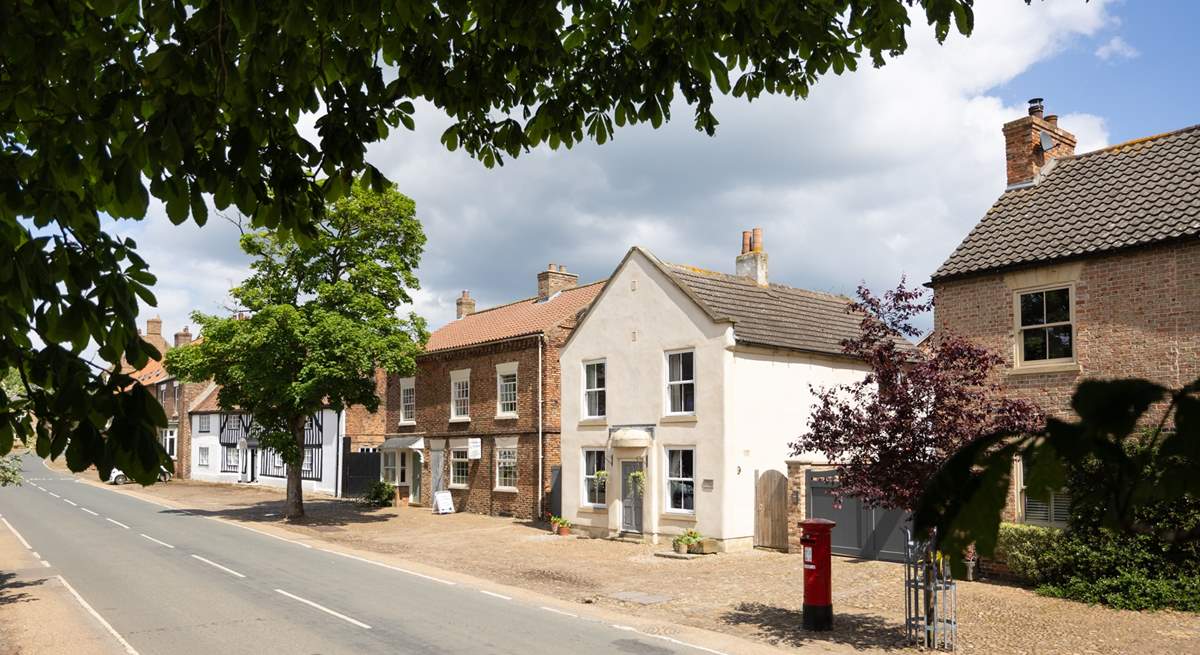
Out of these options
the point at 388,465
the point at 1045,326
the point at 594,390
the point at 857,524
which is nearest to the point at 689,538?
the point at 857,524

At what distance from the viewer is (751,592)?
57.3ft

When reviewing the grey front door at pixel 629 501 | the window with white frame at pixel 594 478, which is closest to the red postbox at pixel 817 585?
the grey front door at pixel 629 501

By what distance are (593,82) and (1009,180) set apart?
16.0 metres

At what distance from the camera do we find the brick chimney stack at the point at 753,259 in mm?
28578

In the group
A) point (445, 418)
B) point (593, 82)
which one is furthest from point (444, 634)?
point (445, 418)

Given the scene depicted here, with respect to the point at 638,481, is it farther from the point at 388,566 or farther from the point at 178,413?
the point at 178,413

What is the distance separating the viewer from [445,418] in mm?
36500

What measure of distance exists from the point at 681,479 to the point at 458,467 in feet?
43.6

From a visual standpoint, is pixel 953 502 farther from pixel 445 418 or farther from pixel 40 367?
pixel 445 418

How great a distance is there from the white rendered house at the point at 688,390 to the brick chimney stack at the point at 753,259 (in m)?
0.04

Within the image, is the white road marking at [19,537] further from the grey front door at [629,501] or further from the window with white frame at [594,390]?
the grey front door at [629,501]

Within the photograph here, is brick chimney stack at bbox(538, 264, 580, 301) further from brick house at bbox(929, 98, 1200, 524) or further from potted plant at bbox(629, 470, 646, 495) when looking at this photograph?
brick house at bbox(929, 98, 1200, 524)

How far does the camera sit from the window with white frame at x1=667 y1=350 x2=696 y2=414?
25062 mm

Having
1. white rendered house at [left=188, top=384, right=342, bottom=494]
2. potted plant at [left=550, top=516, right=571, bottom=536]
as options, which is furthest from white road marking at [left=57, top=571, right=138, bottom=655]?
white rendered house at [left=188, top=384, right=342, bottom=494]
